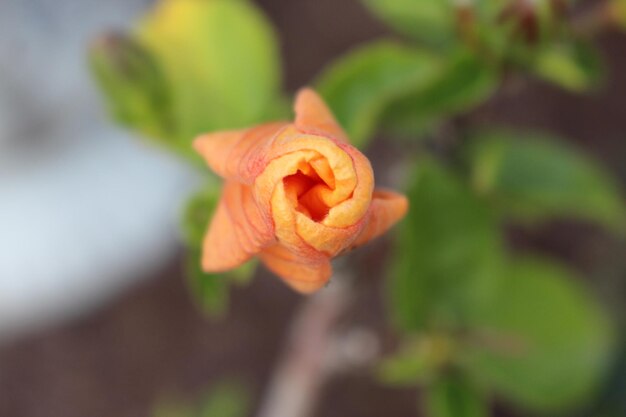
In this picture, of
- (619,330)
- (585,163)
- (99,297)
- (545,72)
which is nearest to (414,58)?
(545,72)

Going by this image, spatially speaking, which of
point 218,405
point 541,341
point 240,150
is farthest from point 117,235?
point 240,150

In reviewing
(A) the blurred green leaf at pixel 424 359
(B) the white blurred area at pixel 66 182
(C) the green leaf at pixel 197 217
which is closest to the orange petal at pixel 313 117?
(C) the green leaf at pixel 197 217

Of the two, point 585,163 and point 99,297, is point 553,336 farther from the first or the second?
point 99,297

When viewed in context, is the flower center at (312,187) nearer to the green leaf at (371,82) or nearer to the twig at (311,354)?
the green leaf at (371,82)

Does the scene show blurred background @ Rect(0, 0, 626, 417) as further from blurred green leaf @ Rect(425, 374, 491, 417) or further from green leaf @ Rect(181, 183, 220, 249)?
green leaf @ Rect(181, 183, 220, 249)

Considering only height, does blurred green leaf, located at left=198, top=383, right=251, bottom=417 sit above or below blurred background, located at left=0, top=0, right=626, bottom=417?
below

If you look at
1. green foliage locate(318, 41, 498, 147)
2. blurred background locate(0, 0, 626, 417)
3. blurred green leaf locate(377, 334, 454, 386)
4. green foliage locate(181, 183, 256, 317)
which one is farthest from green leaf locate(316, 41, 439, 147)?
blurred background locate(0, 0, 626, 417)

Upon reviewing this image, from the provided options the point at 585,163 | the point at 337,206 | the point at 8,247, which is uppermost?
the point at 337,206
